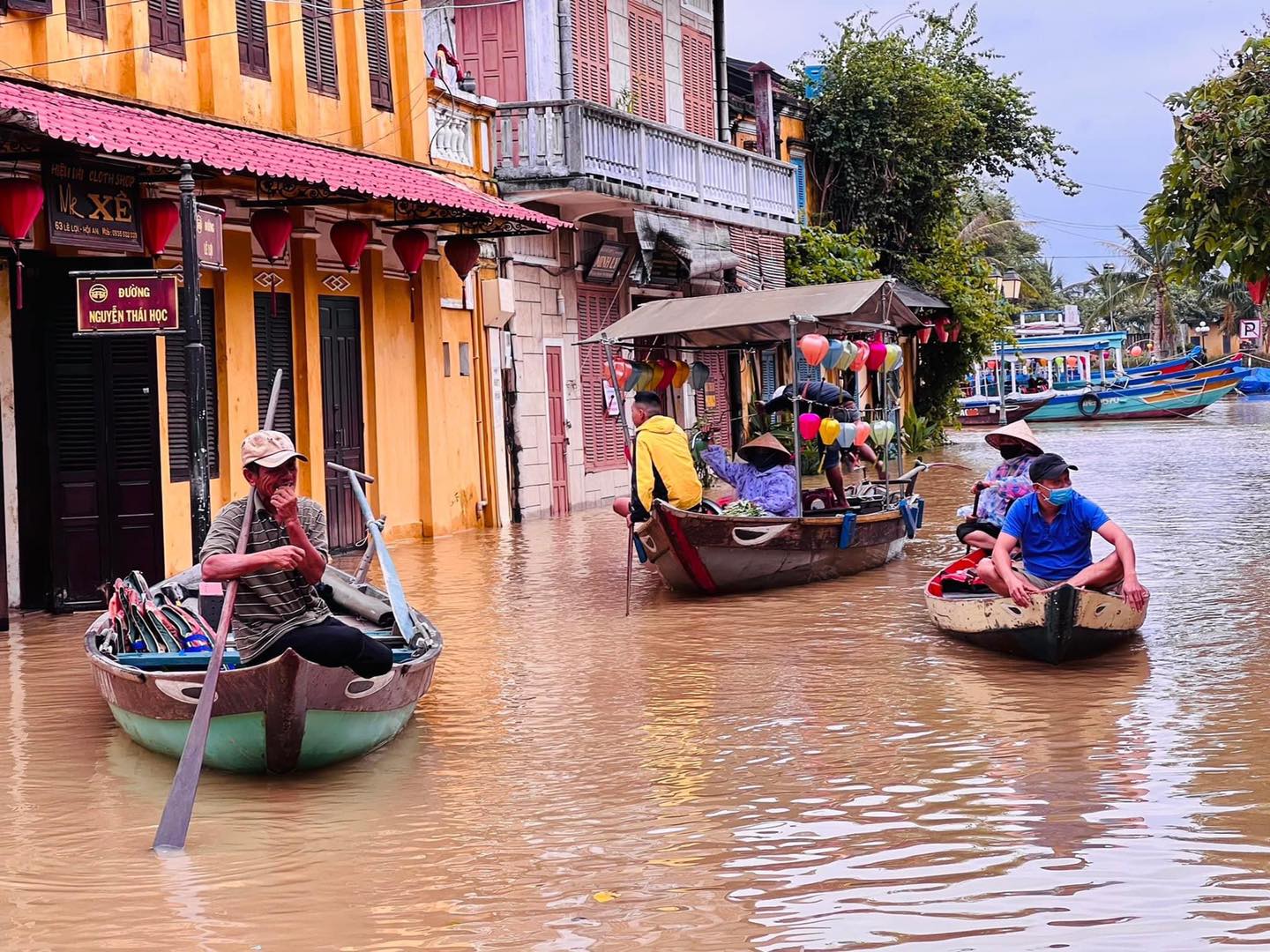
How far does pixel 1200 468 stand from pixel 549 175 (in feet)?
43.1

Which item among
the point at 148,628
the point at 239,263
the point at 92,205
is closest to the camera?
the point at 148,628

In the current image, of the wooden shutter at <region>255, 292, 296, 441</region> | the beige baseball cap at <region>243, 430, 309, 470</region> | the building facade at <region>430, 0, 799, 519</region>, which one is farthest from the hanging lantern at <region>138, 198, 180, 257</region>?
the building facade at <region>430, 0, 799, 519</region>

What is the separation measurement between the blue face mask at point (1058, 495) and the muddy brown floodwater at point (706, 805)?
38.9 inches

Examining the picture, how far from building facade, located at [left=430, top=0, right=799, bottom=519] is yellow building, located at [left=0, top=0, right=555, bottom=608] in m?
0.82

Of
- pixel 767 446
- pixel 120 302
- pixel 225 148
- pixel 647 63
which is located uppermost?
pixel 647 63

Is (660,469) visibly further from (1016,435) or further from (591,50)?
(591,50)

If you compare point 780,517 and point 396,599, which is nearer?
point 396,599

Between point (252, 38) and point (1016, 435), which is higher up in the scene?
point (252, 38)

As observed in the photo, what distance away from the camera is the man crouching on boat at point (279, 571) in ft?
25.7

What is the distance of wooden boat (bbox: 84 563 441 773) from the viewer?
25.1 ft

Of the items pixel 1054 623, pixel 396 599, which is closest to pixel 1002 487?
pixel 1054 623

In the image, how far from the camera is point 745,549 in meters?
14.0

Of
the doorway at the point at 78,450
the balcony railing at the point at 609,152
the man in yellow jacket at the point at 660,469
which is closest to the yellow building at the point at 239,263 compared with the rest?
the doorway at the point at 78,450

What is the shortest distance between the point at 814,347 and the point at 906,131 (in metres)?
20.8
